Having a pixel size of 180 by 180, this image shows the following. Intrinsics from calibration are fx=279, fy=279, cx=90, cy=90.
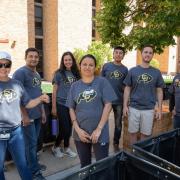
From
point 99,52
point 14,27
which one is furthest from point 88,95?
point 14,27

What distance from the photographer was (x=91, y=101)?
3127mm

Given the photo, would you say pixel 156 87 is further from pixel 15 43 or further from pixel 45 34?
pixel 45 34

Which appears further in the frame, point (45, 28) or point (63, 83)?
point (45, 28)

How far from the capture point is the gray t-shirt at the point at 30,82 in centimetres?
364

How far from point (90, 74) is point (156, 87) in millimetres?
1514

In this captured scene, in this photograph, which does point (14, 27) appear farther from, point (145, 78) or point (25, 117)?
point (25, 117)

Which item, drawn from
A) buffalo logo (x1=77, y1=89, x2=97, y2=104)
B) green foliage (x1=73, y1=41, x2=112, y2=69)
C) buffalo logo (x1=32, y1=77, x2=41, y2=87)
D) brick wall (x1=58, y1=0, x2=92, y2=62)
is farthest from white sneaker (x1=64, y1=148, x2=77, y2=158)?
brick wall (x1=58, y1=0, x2=92, y2=62)

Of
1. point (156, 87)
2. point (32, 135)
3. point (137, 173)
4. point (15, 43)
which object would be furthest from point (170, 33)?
point (15, 43)

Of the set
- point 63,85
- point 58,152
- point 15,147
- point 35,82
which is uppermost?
point 35,82

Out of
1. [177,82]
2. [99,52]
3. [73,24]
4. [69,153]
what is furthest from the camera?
[73,24]

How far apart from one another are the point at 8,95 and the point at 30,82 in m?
0.70

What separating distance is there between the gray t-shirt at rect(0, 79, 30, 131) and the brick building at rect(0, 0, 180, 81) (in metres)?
15.9

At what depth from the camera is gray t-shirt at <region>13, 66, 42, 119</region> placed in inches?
143

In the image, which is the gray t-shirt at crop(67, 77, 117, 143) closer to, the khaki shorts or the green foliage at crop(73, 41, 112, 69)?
the khaki shorts
